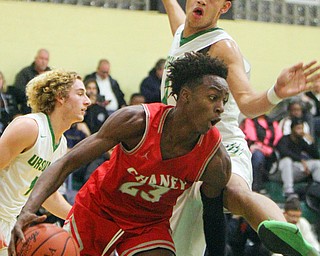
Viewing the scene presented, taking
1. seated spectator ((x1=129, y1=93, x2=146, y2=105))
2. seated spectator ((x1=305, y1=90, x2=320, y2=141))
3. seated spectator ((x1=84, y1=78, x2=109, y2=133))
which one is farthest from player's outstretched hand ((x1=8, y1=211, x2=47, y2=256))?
seated spectator ((x1=305, y1=90, x2=320, y2=141))

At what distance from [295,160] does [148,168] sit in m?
6.39

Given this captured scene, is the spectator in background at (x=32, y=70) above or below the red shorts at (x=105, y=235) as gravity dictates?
below

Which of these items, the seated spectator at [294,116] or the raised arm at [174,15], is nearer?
the raised arm at [174,15]

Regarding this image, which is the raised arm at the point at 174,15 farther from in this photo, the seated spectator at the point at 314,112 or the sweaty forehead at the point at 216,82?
the seated spectator at the point at 314,112

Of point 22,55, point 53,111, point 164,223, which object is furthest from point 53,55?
point 164,223

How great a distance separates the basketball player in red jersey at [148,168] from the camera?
5215mm

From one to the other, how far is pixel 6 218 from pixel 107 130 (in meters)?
1.43

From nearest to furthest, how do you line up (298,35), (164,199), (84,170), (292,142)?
(164,199) < (84,170) < (292,142) < (298,35)

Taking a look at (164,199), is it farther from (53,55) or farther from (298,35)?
(298,35)

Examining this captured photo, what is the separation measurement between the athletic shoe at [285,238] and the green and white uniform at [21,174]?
1.83 meters

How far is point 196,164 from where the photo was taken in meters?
5.38

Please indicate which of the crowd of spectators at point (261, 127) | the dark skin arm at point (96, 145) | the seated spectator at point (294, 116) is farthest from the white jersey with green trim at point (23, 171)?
the seated spectator at point (294, 116)

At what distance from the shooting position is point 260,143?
1142 centimetres

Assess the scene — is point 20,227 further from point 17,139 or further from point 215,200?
point 215,200
